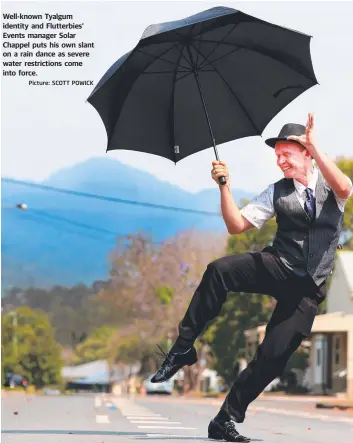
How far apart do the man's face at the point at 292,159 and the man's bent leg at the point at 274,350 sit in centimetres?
90

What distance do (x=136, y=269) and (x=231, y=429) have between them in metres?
57.6

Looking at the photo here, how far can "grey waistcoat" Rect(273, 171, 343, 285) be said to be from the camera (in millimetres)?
7738

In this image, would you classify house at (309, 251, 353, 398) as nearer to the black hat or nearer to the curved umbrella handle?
the black hat

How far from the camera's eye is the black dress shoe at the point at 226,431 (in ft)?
26.9

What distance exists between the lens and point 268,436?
10.4m

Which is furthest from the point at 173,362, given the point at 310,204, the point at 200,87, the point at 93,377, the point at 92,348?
the point at 92,348

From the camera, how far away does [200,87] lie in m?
9.24

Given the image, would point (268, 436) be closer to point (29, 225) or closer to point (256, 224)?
point (256, 224)

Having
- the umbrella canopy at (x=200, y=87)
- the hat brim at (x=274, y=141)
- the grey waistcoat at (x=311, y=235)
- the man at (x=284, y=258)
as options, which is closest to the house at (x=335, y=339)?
the umbrella canopy at (x=200, y=87)

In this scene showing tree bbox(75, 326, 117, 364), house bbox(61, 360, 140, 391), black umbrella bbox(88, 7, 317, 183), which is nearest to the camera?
black umbrella bbox(88, 7, 317, 183)

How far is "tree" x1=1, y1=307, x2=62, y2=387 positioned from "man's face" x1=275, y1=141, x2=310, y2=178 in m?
84.9

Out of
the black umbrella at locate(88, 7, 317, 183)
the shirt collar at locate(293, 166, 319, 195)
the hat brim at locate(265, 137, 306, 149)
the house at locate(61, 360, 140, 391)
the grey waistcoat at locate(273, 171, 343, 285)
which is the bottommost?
the house at locate(61, 360, 140, 391)

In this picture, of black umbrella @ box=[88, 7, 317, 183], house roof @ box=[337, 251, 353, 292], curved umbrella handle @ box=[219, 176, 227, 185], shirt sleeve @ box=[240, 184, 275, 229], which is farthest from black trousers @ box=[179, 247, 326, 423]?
house roof @ box=[337, 251, 353, 292]

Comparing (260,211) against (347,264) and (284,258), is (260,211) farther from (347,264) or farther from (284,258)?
(347,264)
